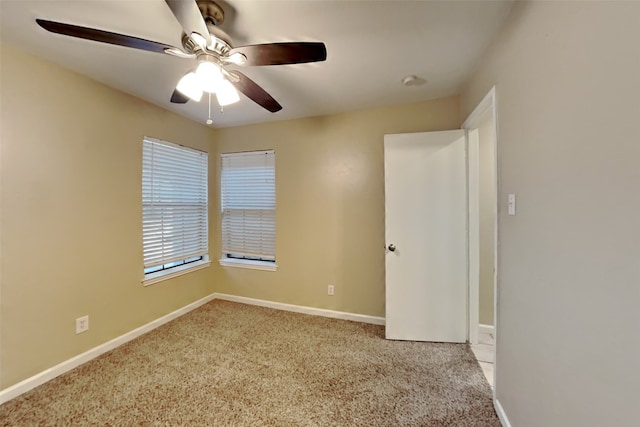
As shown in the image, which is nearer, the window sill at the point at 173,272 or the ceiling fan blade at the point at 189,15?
the ceiling fan blade at the point at 189,15

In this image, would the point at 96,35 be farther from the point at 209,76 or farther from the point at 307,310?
the point at 307,310

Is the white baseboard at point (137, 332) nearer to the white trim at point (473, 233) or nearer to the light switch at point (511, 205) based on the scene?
the white trim at point (473, 233)

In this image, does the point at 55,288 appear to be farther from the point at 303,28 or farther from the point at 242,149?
the point at 303,28

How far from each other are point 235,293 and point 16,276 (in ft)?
6.79

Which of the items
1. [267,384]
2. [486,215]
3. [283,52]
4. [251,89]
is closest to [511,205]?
[486,215]

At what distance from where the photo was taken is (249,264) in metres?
3.40

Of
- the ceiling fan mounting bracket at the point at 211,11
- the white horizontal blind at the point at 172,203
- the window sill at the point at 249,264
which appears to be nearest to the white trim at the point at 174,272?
the white horizontal blind at the point at 172,203

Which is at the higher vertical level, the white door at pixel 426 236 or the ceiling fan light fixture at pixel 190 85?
the ceiling fan light fixture at pixel 190 85

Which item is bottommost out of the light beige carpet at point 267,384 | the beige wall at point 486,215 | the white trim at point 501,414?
the light beige carpet at point 267,384

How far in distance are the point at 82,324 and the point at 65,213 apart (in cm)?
93

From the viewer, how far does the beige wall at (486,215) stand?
98.7 inches

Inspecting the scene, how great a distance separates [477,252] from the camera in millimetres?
2418

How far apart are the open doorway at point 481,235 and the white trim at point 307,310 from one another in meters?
0.94

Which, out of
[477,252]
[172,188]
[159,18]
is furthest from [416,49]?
[172,188]
